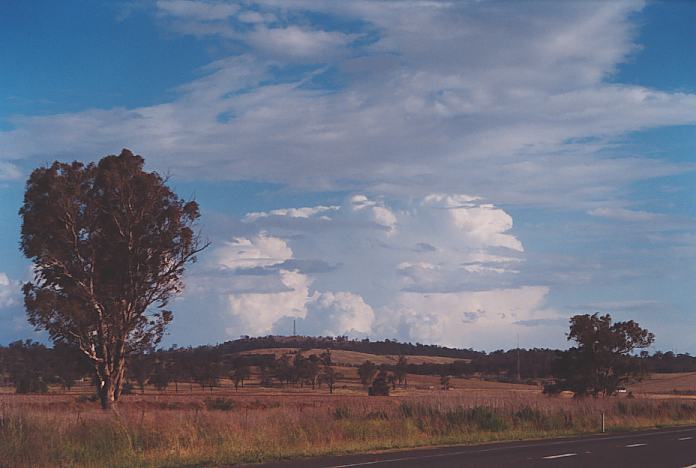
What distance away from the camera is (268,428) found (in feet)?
84.7

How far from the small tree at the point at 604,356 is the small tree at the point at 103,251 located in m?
35.2

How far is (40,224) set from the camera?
145ft

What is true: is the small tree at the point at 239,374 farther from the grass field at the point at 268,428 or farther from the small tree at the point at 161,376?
the grass field at the point at 268,428

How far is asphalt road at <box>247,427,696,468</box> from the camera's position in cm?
1964

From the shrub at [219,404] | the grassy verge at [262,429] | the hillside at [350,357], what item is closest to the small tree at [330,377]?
the hillside at [350,357]

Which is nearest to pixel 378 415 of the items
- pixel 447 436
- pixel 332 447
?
pixel 447 436

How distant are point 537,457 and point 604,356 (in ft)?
155

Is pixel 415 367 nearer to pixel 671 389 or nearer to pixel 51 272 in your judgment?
pixel 671 389

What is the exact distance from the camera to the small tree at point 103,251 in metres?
44.2

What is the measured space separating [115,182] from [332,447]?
2546cm

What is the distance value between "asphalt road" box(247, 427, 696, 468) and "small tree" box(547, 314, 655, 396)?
39285 millimetres

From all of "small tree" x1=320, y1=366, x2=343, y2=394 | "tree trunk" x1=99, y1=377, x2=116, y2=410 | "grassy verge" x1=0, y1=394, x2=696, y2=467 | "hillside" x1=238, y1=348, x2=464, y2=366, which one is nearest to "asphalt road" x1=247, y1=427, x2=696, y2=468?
"grassy verge" x1=0, y1=394, x2=696, y2=467

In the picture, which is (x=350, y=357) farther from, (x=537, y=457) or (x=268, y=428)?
(x=537, y=457)

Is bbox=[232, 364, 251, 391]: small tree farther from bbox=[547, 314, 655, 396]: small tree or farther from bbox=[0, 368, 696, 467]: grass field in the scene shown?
bbox=[0, 368, 696, 467]: grass field
